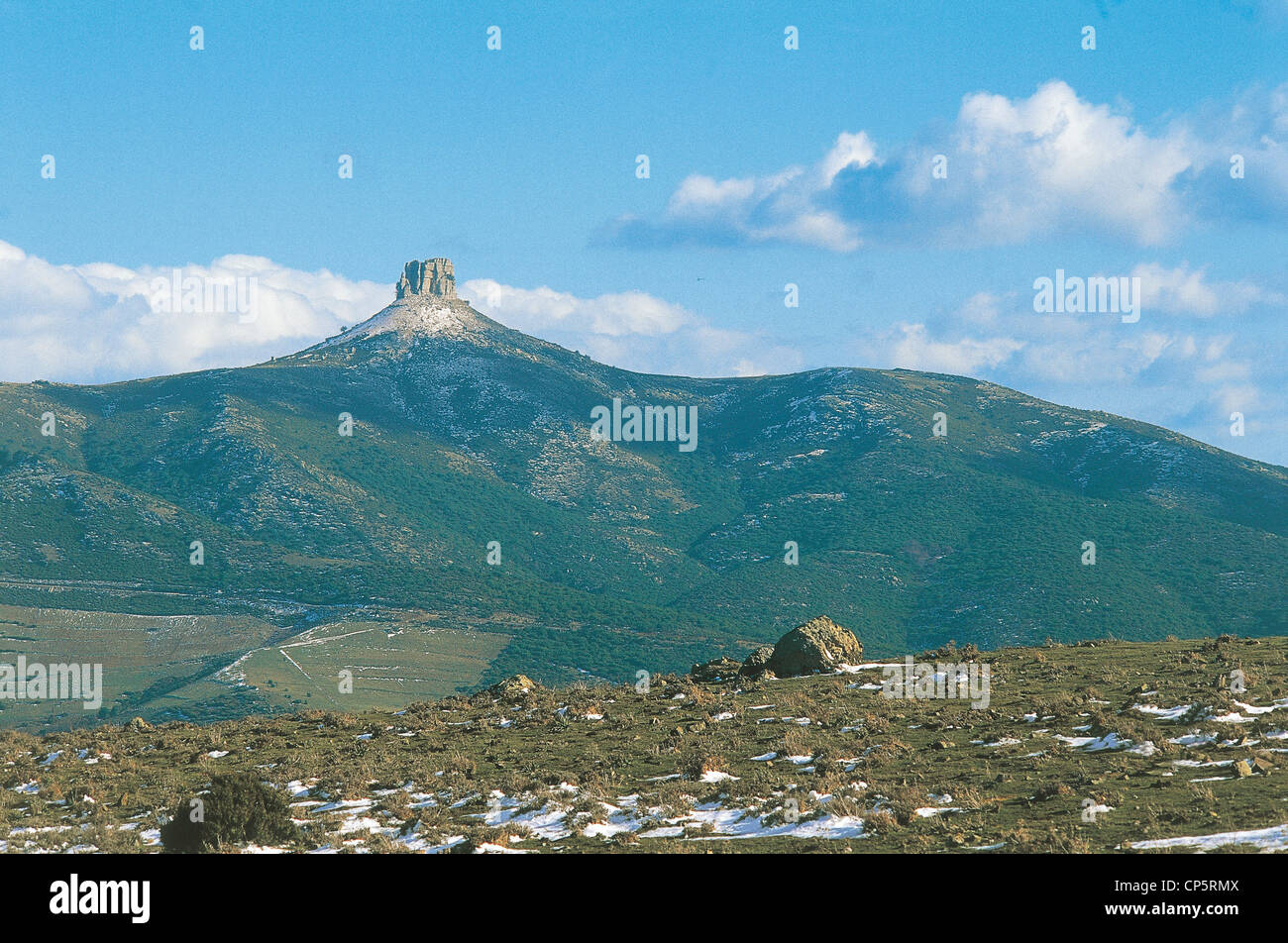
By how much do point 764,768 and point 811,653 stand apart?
1591cm

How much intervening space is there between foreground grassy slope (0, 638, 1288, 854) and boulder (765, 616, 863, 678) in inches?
75.9

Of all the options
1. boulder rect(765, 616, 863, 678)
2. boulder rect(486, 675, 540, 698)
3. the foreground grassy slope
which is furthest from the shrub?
boulder rect(765, 616, 863, 678)

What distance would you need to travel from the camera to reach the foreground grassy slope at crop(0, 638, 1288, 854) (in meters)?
21.6

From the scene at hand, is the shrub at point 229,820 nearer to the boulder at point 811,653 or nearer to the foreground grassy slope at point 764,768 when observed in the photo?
the foreground grassy slope at point 764,768

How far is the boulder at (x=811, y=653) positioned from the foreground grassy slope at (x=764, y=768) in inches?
75.9

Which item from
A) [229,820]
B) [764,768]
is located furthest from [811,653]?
[229,820]

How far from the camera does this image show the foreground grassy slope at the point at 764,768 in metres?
21.6

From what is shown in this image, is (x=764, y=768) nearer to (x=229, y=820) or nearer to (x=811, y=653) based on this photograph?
(x=229, y=820)

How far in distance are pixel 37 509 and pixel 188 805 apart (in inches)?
7329
